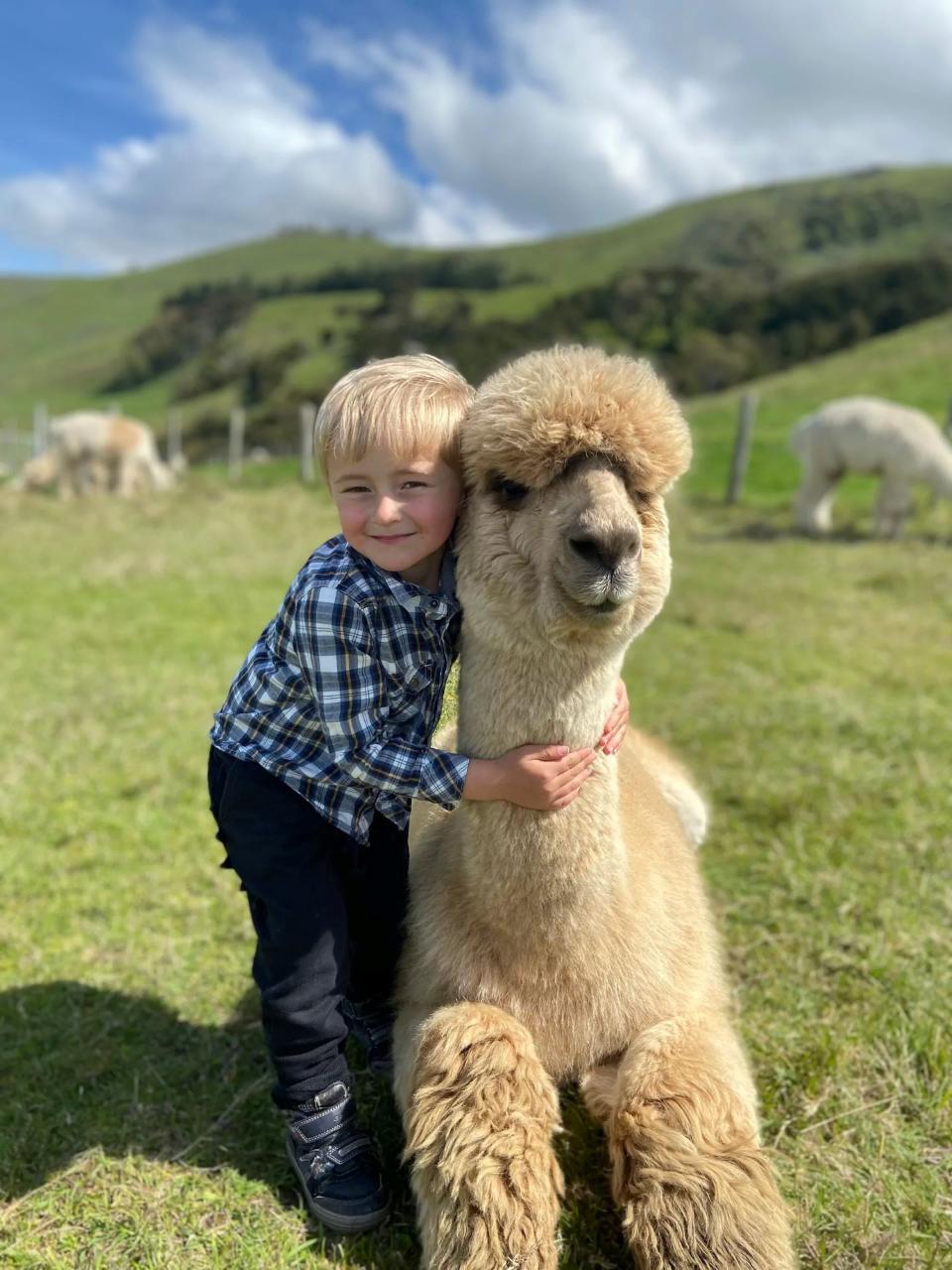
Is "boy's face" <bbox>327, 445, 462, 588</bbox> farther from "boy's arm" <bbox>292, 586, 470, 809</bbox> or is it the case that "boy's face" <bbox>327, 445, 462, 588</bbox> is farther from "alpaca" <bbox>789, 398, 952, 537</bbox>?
"alpaca" <bbox>789, 398, 952, 537</bbox>

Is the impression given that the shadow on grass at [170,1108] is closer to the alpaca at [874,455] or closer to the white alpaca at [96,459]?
Result: the alpaca at [874,455]

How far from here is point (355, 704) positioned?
192 centimetres

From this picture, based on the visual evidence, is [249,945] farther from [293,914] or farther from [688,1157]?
[688,1157]

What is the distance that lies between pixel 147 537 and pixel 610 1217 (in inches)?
428

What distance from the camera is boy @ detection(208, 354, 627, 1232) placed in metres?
1.84

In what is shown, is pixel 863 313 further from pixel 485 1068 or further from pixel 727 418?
pixel 485 1068

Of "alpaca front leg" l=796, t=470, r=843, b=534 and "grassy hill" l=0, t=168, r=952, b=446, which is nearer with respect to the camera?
"alpaca front leg" l=796, t=470, r=843, b=534

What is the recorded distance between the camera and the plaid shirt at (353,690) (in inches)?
75.0

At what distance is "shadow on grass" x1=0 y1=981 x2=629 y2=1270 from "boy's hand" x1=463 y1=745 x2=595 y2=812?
824 millimetres

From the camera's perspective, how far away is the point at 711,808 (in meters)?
4.19

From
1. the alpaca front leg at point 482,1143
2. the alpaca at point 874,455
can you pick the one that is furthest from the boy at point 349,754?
the alpaca at point 874,455

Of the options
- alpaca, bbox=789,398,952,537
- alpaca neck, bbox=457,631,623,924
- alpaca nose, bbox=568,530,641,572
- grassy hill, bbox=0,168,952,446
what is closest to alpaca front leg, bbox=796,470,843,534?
alpaca, bbox=789,398,952,537

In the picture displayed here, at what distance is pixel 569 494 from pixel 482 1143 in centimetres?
123

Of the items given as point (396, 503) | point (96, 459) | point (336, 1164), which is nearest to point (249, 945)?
point (336, 1164)
